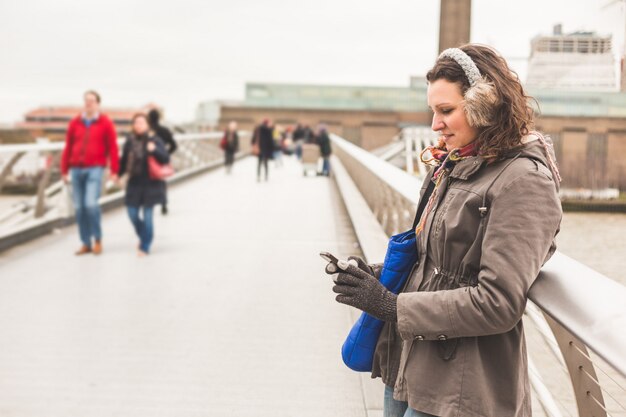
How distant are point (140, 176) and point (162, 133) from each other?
3128 mm

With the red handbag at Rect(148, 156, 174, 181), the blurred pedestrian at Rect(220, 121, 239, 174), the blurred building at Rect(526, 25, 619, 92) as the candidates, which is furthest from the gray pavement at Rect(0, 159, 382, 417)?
the blurred pedestrian at Rect(220, 121, 239, 174)

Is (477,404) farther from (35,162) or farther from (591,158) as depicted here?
(35,162)

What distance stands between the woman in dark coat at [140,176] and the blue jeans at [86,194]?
39 centimetres

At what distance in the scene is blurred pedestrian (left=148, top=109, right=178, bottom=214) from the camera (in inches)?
452

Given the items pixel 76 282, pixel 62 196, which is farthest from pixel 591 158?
pixel 62 196

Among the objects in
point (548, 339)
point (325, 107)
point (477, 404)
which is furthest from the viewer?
point (325, 107)

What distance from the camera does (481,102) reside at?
1872mm

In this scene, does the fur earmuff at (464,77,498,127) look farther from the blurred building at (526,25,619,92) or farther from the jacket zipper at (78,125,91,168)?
the jacket zipper at (78,125,91,168)

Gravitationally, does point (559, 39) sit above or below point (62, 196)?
above

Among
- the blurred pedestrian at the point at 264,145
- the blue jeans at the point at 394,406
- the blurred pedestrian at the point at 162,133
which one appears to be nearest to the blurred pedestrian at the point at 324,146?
the blurred pedestrian at the point at 264,145

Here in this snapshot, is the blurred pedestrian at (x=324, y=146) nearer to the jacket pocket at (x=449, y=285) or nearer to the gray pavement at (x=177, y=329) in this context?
the gray pavement at (x=177, y=329)

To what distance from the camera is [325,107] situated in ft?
306

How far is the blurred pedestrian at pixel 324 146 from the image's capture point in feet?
73.2

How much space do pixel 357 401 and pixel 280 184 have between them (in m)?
16.4
